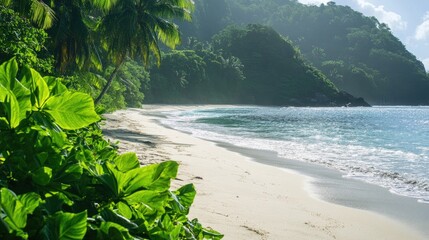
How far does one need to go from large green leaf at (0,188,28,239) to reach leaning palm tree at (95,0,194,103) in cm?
1651

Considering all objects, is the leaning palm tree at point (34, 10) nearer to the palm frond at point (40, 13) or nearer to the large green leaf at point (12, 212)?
the palm frond at point (40, 13)

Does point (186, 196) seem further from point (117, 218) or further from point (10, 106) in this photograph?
point (10, 106)

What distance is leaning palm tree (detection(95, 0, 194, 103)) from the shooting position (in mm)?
16781

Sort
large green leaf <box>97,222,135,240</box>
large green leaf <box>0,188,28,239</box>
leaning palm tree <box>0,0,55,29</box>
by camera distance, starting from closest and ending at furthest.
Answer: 1. large green leaf <box>0,188,28,239</box>
2. large green leaf <box>97,222,135,240</box>
3. leaning palm tree <box>0,0,55,29</box>

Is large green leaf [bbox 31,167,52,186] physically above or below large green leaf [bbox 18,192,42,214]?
above

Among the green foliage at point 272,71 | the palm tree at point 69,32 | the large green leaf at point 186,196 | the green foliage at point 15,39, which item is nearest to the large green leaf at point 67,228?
the large green leaf at point 186,196

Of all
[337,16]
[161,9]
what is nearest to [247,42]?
[337,16]

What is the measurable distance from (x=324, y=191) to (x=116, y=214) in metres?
8.06

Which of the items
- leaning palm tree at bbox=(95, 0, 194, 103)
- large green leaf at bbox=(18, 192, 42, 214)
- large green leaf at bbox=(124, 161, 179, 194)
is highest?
leaning palm tree at bbox=(95, 0, 194, 103)

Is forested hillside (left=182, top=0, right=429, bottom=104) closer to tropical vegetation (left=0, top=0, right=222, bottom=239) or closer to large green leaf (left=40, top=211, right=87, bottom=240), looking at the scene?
tropical vegetation (left=0, top=0, right=222, bottom=239)

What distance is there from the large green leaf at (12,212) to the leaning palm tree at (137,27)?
1651cm

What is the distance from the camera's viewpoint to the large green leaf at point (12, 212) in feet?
2.27

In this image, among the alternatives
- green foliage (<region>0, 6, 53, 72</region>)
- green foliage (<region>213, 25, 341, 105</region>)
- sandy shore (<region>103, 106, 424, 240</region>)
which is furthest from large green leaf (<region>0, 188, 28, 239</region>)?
green foliage (<region>213, 25, 341, 105</region>)

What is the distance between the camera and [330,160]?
13.1m
